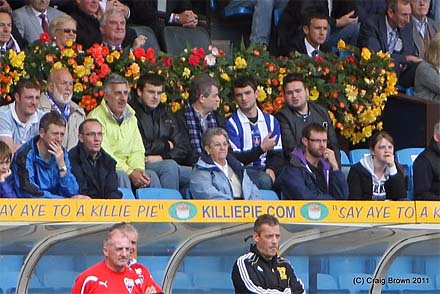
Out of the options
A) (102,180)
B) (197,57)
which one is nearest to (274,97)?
(197,57)

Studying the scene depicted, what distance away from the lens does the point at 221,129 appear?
10883 mm

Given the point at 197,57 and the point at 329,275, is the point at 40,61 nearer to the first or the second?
the point at 197,57

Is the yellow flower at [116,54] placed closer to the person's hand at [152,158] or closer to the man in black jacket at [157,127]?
the man in black jacket at [157,127]

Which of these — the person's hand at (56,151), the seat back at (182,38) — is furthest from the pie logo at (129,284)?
the seat back at (182,38)

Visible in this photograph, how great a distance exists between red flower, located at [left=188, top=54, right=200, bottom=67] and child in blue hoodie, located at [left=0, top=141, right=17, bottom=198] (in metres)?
2.37

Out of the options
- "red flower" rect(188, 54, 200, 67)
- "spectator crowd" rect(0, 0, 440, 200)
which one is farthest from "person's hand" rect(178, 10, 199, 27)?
"red flower" rect(188, 54, 200, 67)

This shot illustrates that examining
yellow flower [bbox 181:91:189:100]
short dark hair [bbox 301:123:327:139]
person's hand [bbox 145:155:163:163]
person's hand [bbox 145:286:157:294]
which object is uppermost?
yellow flower [bbox 181:91:189:100]

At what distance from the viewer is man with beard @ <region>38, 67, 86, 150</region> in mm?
11031

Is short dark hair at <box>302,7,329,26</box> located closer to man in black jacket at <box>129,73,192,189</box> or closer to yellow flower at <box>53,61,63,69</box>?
man in black jacket at <box>129,73,192,189</box>

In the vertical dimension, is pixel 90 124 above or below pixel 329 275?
above

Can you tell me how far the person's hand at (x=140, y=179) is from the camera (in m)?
10.9

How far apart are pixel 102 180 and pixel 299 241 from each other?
139 centimetres

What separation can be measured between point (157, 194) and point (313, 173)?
1.16 meters

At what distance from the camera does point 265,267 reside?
9930mm
